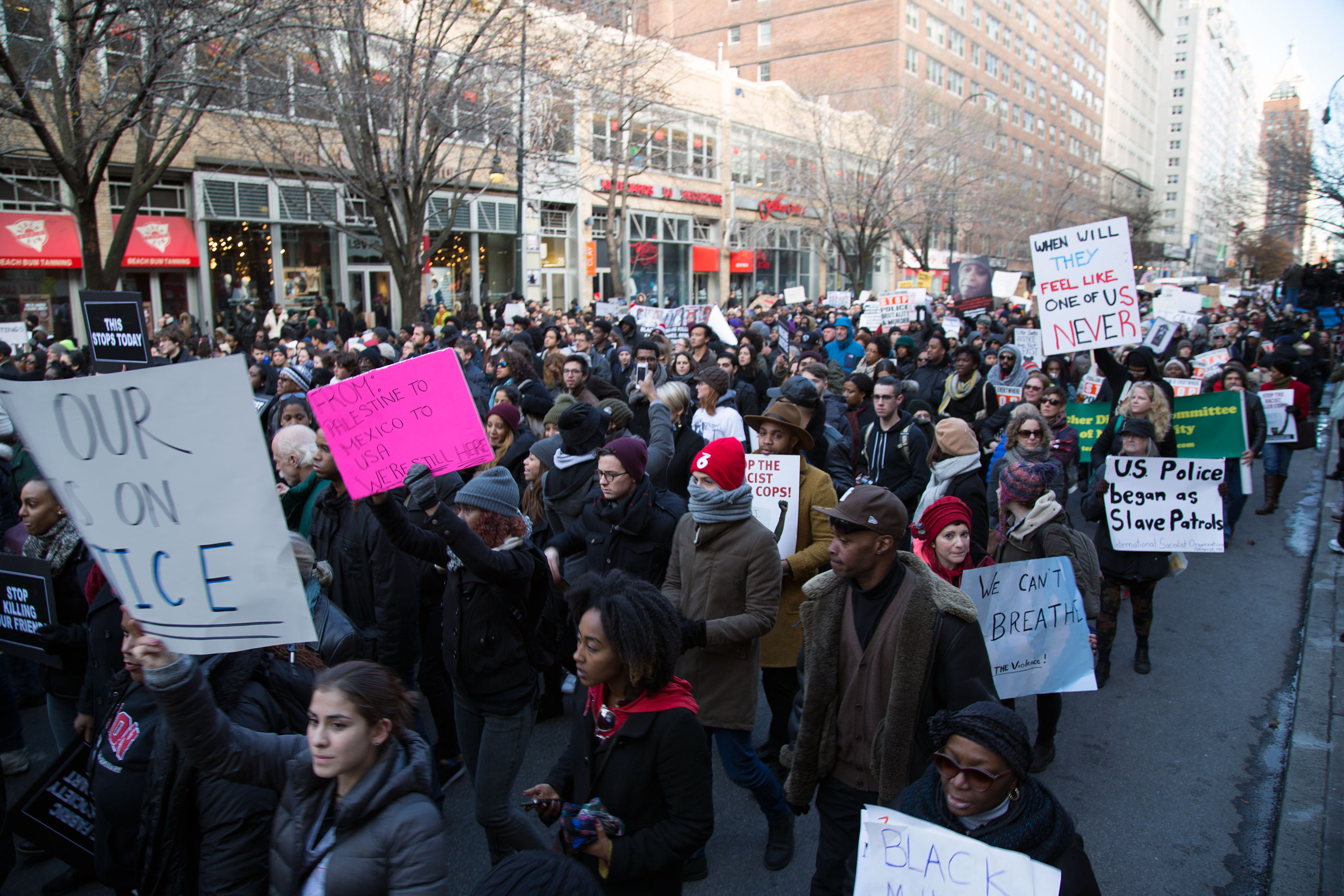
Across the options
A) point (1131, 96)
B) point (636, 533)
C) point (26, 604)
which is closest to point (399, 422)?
point (636, 533)

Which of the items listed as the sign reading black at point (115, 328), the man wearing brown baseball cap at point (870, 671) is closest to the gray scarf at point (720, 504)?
the man wearing brown baseball cap at point (870, 671)

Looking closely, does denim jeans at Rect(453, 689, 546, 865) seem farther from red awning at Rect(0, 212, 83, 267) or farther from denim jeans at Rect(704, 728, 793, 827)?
red awning at Rect(0, 212, 83, 267)

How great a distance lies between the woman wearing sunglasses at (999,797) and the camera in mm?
2021

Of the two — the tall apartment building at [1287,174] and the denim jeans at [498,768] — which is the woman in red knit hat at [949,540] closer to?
the denim jeans at [498,768]

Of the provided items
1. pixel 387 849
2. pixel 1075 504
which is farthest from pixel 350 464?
pixel 1075 504

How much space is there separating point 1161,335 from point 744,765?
12.5 meters

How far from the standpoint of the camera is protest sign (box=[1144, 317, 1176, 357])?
43.3 ft

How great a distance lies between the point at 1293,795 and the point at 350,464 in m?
4.92

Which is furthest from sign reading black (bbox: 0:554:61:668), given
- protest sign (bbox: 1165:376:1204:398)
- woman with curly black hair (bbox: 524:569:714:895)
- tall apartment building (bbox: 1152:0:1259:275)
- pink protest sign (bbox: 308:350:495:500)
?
→ tall apartment building (bbox: 1152:0:1259:275)

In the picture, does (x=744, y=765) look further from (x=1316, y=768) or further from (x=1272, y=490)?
(x=1272, y=490)

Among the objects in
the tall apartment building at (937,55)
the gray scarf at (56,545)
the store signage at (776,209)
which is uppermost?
the tall apartment building at (937,55)

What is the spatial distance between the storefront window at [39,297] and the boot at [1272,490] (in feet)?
73.6

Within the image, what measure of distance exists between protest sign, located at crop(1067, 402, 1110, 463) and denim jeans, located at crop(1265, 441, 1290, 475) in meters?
3.26

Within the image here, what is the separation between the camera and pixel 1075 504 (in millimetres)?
9898
